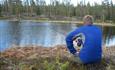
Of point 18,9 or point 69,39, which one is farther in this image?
point 18,9

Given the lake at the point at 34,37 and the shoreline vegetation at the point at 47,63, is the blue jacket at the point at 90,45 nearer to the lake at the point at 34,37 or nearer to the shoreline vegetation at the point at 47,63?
the shoreline vegetation at the point at 47,63

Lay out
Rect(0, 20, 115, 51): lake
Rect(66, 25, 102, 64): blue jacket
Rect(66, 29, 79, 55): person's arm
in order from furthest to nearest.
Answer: Rect(0, 20, 115, 51): lake → Rect(66, 29, 79, 55): person's arm → Rect(66, 25, 102, 64): blue jacket

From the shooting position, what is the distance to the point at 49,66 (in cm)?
635

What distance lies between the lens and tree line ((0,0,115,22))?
110 metres

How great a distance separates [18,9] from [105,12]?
32728 mm

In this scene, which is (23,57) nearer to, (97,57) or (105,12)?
(97,57)

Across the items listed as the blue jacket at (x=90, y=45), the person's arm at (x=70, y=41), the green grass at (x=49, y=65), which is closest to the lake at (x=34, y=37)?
the green grass at (x=49, y=65)

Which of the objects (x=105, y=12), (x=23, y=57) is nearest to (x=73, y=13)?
(x=105, y=12)

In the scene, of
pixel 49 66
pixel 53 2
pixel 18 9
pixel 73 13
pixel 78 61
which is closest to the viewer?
pixel 49 66

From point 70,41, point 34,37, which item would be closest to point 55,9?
point 34,37

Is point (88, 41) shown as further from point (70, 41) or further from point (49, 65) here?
point (49, 65)

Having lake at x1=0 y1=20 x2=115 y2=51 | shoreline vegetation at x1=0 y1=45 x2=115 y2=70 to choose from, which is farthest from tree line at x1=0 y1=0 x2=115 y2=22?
shoreline vegetation at x1=0 y1=45 x2=115 y2=70

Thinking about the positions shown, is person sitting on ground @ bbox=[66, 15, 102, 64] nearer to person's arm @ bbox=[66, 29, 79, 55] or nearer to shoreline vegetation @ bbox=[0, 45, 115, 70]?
person's arm @ bbox=[66, 29, 79, 55]

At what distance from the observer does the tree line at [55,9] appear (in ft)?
360
